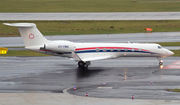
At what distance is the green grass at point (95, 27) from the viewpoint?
63013 millimetres

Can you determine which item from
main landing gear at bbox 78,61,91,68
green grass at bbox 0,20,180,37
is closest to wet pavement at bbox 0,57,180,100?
main landing gear at bbox 78,61,91,68

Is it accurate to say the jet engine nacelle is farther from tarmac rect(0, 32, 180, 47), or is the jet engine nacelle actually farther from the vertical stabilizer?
tarmac rect(0, 32, 180, 47)

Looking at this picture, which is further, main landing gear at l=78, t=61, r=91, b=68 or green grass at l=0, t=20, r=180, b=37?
green grass at l=0, t=20, r=180, b=37

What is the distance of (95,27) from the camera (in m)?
67.1

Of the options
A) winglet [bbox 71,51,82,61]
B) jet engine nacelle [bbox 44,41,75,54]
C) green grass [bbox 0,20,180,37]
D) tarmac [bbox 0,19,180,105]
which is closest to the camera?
tarmac [bbox 0,19,180,105]

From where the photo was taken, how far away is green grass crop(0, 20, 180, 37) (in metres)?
63.0

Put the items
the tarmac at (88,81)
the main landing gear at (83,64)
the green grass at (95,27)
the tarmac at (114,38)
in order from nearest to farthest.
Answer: the tarmac at (88,81) < the main landing gear at (83,64) < the tarmac at (114,38) < the green grass at (95,27)
